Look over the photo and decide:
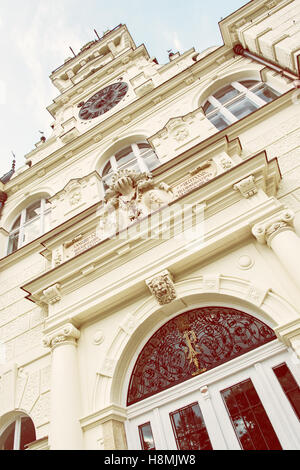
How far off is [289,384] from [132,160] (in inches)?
263

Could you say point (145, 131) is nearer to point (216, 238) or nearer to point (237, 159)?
point (237, 159)

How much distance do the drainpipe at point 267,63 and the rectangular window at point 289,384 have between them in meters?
5.31

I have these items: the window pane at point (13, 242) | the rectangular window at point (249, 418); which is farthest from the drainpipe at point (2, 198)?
the rectangular window at point (249, 418)

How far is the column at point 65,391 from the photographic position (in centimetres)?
411

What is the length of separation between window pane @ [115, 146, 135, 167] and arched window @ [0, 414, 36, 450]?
6.35 meters

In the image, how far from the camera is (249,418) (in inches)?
146

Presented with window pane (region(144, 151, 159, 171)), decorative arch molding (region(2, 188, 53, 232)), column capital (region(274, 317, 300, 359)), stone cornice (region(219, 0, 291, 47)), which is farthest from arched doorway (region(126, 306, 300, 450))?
stone cornice (region(219, 0, 291, 47))

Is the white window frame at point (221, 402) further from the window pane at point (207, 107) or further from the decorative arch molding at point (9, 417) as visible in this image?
the window pane at point (207, 107)

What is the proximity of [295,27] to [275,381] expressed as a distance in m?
7.17

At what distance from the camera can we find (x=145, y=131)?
30.8 ft

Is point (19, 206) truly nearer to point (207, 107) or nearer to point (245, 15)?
point (207, 107)

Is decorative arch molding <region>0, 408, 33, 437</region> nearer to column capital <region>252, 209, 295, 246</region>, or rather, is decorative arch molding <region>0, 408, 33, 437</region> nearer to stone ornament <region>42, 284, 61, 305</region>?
stone ornament <region>42, 284, 61, 305</region>

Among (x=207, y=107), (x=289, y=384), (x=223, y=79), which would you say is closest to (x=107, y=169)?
(x=207, y=107)
